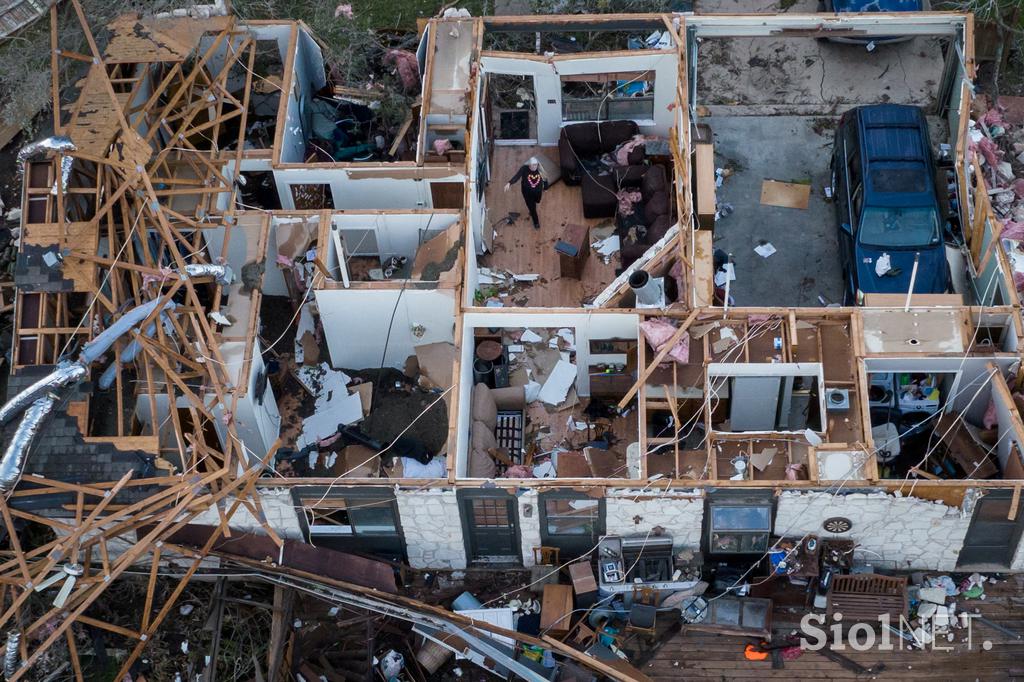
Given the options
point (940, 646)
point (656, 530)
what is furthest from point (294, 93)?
point (940, 646)

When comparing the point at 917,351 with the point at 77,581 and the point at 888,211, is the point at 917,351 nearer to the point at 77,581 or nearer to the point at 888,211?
the point at 888,211

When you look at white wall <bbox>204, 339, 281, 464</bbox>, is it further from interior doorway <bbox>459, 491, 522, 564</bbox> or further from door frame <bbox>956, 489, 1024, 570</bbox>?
door frame <bbox>956, 489, 1024, 570</bbox>

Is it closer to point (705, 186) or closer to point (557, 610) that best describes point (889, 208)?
point (705, 186)

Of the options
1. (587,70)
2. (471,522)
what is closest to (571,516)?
(471,522)

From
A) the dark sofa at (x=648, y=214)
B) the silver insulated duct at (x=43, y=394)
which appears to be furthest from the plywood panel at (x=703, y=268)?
the silver insulated duct at (x=43, y=394)

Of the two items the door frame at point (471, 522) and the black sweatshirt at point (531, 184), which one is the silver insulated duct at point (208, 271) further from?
the black sweatshirt at point (531, 184)
